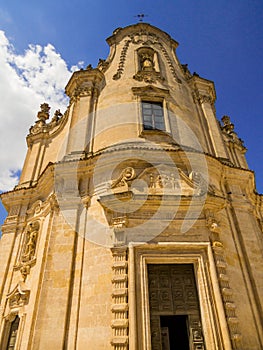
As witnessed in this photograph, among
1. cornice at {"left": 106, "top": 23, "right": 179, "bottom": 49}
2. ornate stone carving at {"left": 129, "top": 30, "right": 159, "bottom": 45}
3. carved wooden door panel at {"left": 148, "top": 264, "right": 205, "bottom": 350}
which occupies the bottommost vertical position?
carved wooden door panel at {"left": 148, "top": 264, "right": 205, "bottom": 350}

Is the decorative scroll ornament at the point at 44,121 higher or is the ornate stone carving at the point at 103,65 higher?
the ornate stone carving at the point at 103,65

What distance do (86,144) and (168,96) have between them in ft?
15.8

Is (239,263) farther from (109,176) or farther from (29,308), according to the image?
(29,308)

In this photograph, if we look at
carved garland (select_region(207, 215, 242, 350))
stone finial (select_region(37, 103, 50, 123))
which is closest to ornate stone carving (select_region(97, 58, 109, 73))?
stone finial (select_region(37, 103, 50, 123))

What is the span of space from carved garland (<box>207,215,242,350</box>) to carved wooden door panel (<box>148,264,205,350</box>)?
31.1 inches

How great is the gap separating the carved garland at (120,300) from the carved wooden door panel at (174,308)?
885mm

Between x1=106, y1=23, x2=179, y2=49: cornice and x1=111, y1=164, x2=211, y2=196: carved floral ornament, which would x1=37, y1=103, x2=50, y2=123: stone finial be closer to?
x1=106, y1=23, x2=179, y2=49: cornice

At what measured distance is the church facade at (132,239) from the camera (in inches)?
329

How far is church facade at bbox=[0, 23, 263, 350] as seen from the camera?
836cm

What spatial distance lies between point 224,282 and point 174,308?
162 centimetres

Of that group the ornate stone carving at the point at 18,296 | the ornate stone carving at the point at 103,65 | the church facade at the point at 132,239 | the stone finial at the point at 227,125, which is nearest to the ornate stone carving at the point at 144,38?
the ornate stone carving at the point at 103,65

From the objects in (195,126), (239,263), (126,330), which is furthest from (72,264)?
(195,126)

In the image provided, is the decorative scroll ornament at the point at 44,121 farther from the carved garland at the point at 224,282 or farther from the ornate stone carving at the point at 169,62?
the carved garland at the point at 224,282

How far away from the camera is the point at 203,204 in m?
10.2
